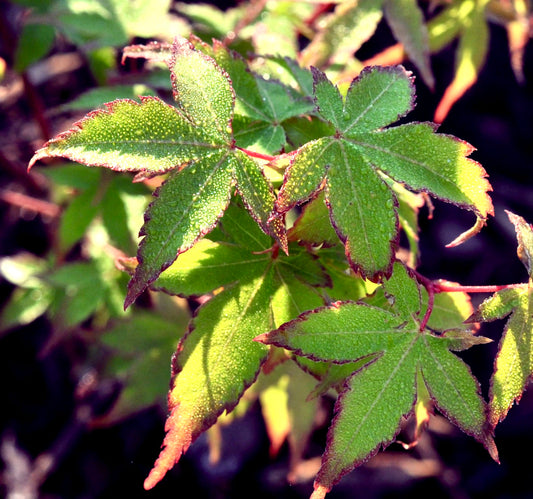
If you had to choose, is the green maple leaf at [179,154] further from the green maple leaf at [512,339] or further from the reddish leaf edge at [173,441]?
the green maple leaf at [512,339]

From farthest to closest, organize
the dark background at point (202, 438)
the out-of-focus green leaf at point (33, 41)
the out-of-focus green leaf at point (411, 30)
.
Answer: the dark background at point (202, 438)
the out-of-focus green leaf at point (33, 41)
the out-of-focus green leaf at point (411, 30)

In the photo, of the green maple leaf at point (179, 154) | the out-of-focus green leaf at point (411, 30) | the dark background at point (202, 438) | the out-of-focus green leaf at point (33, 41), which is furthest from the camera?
the dark background at point (202, 438)

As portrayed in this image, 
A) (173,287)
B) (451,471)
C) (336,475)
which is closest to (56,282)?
(173,287)

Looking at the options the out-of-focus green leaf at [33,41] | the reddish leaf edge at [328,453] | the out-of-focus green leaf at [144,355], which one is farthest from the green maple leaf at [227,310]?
the out-of-focus green leaf at [33,41]

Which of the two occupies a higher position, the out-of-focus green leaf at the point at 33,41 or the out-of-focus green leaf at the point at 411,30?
the out-of-focus green leaf at the point at 33,41

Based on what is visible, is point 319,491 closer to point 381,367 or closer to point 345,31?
point 381,367

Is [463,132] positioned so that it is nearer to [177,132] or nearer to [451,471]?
[451,471]

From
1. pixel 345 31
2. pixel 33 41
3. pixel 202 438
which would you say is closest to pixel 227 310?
pixel 345 31

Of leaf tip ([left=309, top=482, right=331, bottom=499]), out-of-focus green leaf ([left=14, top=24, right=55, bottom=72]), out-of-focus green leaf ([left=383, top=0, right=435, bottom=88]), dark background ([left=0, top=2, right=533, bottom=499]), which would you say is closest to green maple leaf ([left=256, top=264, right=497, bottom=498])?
leaf tip ([left=309, top=482, right=331, bottom=499])
